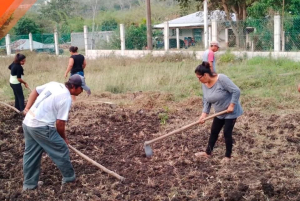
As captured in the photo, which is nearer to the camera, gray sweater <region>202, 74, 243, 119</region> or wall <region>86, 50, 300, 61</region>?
gray sweater <region>202, 74, 243, 119</region>

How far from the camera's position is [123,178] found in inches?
188

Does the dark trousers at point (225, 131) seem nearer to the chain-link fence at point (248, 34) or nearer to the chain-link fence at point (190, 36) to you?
the chain-link fence at point (190, 36)

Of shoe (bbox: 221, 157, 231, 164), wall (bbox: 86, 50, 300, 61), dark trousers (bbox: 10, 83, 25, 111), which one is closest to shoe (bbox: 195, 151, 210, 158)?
shoe (bbox: 221, 157, 231, 164)

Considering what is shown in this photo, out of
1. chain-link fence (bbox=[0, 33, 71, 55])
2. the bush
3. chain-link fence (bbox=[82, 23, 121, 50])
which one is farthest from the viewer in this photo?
chain-link fence (bbox=[0, 33, 71, 55])

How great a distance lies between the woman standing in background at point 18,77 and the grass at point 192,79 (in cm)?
219

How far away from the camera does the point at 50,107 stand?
4320mm

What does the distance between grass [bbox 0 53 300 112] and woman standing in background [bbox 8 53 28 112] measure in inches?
86.1

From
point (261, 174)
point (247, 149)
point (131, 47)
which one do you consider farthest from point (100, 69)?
point (261, 174)

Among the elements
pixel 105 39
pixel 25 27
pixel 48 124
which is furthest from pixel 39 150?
pixel 25 27

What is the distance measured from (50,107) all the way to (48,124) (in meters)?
0.20

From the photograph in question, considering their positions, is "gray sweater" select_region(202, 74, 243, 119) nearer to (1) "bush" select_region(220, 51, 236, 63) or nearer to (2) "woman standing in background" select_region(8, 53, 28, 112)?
(2) "woman standing in background" select_region(8, 53, 28, 112)

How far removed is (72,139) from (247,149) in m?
2.70

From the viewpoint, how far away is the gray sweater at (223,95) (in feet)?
16.2

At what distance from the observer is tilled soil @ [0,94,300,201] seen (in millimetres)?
4340
